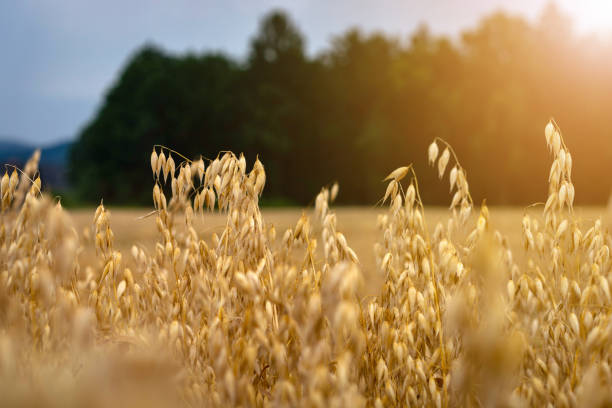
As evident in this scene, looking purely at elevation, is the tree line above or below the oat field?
above

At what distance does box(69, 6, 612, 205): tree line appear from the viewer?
36312mm

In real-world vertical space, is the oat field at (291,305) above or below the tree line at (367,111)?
below

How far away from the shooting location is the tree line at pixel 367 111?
36.3m

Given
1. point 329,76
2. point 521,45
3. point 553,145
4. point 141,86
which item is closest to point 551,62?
point 521,45

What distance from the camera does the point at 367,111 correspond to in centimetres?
4228

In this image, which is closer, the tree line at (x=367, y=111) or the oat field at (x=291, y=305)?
the oat field at (x=291, y=305)

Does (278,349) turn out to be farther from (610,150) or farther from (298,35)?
(298,35)

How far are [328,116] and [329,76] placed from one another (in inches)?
136

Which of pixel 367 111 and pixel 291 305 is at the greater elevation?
pixel 367 111

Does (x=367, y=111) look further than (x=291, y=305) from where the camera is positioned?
Yes

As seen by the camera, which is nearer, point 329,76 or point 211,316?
point 211,316

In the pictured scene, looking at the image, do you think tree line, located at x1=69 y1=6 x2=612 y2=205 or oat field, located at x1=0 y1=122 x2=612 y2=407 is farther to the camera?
tree line, located at x1=69 y1=6 x2=612 y2=205

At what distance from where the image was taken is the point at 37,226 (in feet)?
8.01

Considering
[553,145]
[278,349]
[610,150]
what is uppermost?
[610,150]
